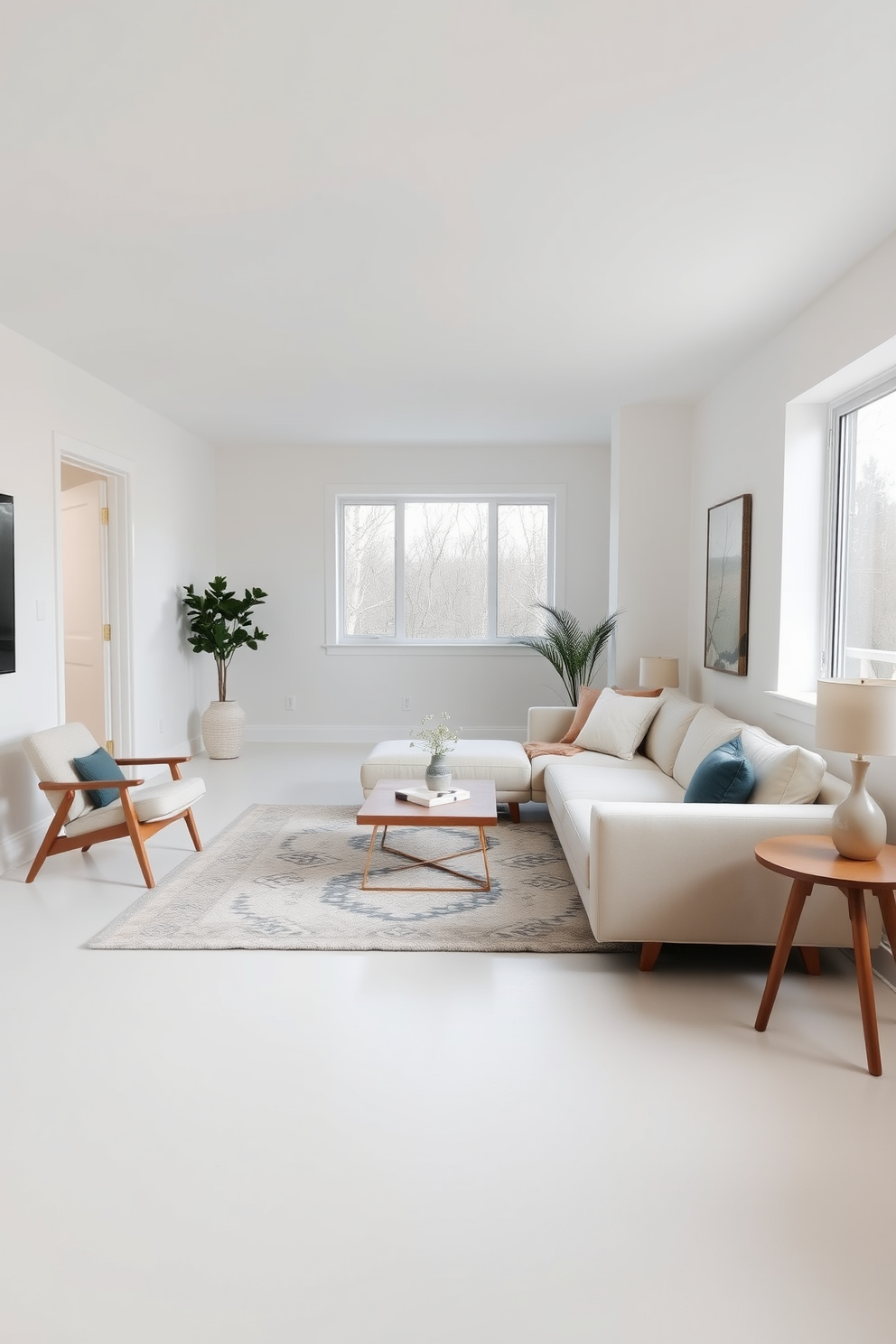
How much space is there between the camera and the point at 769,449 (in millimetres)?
4477

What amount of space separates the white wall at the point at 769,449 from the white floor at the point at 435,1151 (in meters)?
1.25

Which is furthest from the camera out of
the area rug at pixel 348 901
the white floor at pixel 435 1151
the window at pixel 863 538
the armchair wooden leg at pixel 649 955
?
the window at pixel 863 538

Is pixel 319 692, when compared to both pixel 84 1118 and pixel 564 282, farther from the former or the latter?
pixel 84 1118

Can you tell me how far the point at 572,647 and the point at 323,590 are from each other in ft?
7.59

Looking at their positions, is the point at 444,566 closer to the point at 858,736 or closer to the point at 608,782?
the point at 608,782

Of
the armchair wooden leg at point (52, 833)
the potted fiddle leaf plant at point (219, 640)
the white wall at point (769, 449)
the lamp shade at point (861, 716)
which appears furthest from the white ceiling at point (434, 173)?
the potted fiddle leaf plant at point (219, 640)

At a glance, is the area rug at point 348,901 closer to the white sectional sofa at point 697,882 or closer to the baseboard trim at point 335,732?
the white sectional sofa at point 697,882

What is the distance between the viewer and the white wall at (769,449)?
3303 mm

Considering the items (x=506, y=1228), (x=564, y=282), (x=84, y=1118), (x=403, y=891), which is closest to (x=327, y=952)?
(x=403, y=891)

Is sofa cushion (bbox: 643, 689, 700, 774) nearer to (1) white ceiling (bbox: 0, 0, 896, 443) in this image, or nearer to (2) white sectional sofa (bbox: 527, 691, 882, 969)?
(2) white sectional sofa (bbox: 527, 691, 882, 969)

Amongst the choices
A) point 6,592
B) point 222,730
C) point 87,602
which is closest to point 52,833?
point 6,592

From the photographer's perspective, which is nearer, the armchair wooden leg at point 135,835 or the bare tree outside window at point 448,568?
the armchair wooden leg at point 135,835

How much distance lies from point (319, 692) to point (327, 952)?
4757 mm

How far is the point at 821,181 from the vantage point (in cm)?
276
